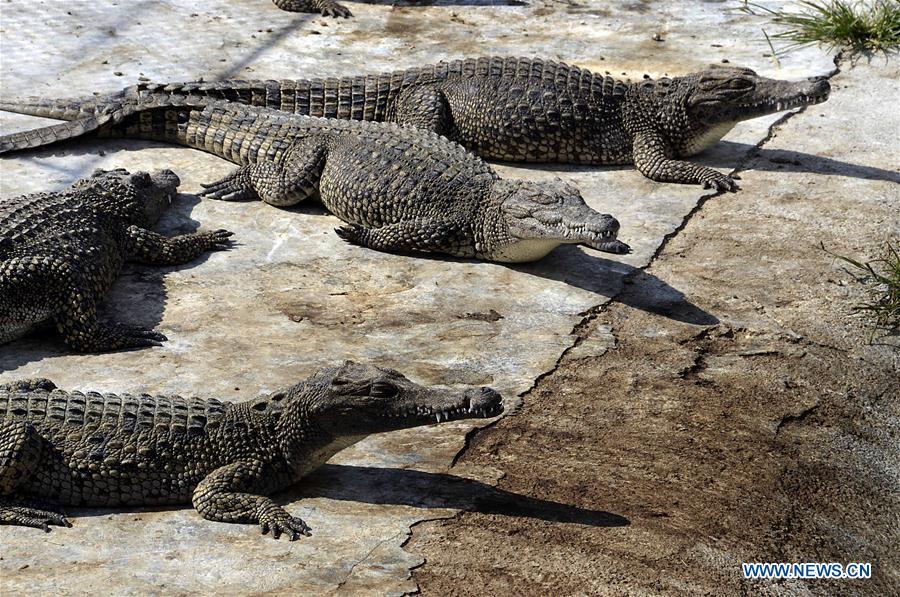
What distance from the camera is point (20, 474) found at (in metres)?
4.62

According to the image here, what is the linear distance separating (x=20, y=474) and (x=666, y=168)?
18.6 ft

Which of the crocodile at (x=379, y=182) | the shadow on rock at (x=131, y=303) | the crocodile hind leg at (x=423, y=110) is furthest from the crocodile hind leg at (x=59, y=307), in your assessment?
the crocodile hind leg at (x=423, y=110)

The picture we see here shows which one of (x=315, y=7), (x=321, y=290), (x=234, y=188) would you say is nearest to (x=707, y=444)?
(x=321, y=290)

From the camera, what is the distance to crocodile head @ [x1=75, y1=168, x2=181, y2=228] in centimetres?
717

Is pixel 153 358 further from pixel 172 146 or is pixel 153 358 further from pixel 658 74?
pixel 658 74

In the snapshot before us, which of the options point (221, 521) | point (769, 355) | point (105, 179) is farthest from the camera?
point (105, 179)

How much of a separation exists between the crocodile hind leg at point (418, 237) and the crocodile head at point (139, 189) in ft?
3.89

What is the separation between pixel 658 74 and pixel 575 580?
6873 mm

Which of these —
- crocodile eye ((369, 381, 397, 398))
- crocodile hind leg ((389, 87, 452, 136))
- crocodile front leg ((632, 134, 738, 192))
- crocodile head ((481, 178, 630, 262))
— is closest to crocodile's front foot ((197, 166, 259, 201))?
crocodile hind leg ((389, 87, 452, 136))

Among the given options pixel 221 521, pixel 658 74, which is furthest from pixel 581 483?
pixel 658 74

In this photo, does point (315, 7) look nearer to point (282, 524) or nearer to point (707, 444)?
point (707, 444)

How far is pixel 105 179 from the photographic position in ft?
24.0

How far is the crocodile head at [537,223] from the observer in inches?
280

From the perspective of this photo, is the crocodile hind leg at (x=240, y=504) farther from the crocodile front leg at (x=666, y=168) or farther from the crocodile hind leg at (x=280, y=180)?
the crocodile front leg at (x=666, y=168)
